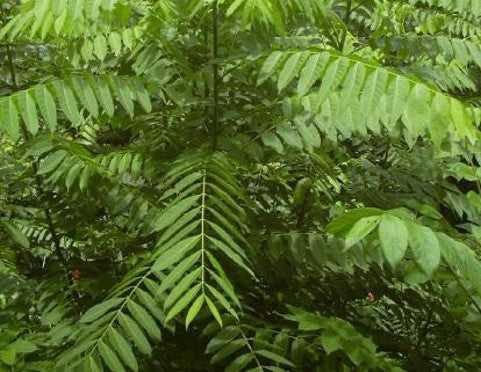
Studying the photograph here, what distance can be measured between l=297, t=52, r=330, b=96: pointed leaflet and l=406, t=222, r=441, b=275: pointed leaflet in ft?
1.88

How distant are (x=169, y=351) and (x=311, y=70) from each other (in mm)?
1139

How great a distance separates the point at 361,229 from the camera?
3.81ft

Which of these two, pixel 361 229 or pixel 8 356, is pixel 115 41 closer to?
pixel 8 356

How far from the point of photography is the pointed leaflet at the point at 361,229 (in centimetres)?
113

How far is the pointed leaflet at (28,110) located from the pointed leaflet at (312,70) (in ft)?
2.70

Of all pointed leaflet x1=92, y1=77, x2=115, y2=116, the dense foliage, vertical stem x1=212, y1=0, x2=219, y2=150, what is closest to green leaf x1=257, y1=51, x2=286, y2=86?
the dense foliage

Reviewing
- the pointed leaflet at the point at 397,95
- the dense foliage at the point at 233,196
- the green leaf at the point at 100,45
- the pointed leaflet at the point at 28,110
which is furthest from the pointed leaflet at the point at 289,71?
the green leaf at the point at 100,45

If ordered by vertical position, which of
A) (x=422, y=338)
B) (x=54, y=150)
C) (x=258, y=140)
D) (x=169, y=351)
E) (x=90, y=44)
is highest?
(x=90, y=44)

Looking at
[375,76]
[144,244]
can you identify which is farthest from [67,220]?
[375,76]

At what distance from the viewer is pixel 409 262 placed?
1747 millimetres

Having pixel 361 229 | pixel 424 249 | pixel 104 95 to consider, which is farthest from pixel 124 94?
pixel 424 249

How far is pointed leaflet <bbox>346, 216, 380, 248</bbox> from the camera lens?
1.13 m

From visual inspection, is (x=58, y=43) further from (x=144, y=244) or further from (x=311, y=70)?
(x=311, y=70)

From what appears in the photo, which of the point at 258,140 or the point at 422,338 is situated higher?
the point at 258,140
